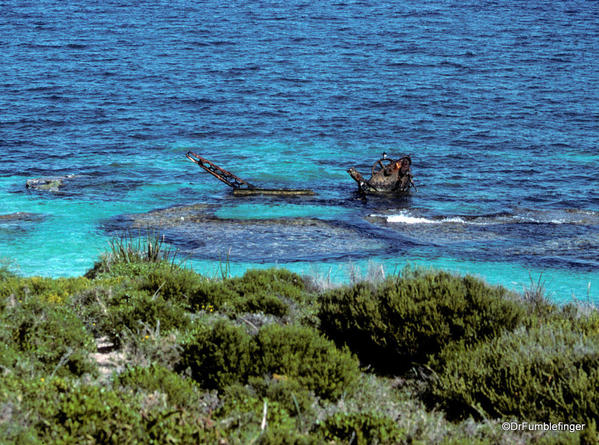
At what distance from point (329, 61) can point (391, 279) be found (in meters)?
44.6

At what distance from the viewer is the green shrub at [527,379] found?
268 inches

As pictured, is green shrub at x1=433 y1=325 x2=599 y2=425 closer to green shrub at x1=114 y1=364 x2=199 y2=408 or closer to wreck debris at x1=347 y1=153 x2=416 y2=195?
green shrub at x1=114 y1=364 x2=199 y2=408

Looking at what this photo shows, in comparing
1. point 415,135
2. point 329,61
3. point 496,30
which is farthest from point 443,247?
point 496,30

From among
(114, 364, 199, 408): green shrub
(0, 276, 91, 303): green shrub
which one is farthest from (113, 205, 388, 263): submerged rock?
(114, 364, 199, 408): green shrub

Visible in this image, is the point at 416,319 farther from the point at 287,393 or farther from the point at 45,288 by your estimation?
the point at 45,288

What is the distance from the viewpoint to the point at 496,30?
204ft

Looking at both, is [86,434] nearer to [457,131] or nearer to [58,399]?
[58,399]

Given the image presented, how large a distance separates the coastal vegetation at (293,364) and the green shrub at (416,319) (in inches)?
0.8

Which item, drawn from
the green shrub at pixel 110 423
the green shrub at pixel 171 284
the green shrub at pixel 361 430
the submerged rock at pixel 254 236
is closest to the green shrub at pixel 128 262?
the green shrub at pixel 171 284

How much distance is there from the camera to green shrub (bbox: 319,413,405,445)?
237 inches

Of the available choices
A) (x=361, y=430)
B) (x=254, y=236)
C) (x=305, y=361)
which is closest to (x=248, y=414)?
(x=361, y=430)

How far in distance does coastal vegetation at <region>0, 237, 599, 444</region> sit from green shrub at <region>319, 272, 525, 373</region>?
0.02 metres

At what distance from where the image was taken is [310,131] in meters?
35.6

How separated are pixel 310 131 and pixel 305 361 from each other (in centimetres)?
2860
